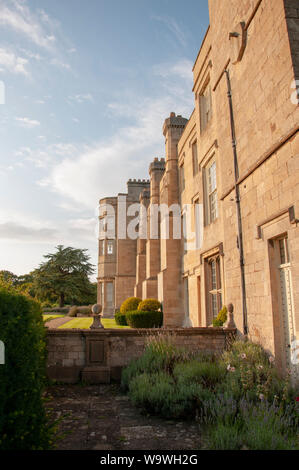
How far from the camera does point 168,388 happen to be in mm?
5246

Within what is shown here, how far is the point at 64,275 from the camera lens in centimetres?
4275

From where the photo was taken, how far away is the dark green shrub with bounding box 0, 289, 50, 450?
3.24m

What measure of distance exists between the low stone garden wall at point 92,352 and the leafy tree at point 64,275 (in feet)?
114

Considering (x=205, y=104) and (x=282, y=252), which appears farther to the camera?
(x=205, y=104)

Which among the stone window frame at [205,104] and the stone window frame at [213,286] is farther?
the stone window frame at [205,104]

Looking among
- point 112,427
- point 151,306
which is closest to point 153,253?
point 151,306

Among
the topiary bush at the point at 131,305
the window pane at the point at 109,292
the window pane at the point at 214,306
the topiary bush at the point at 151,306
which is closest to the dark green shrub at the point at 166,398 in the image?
the window pane at the point at 214,306

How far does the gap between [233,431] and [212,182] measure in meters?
9.47

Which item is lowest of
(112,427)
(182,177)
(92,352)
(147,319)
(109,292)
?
(112,427)

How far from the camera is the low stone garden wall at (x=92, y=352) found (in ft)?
24.0

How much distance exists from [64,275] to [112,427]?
39.7 m

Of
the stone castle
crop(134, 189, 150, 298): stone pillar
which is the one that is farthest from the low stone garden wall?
crop(134, 189, 150, 298): stone pillar

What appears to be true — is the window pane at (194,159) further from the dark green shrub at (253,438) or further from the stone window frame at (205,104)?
the dark green shrub at (253,438)

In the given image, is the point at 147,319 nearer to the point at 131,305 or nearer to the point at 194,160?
the point at 131,305
